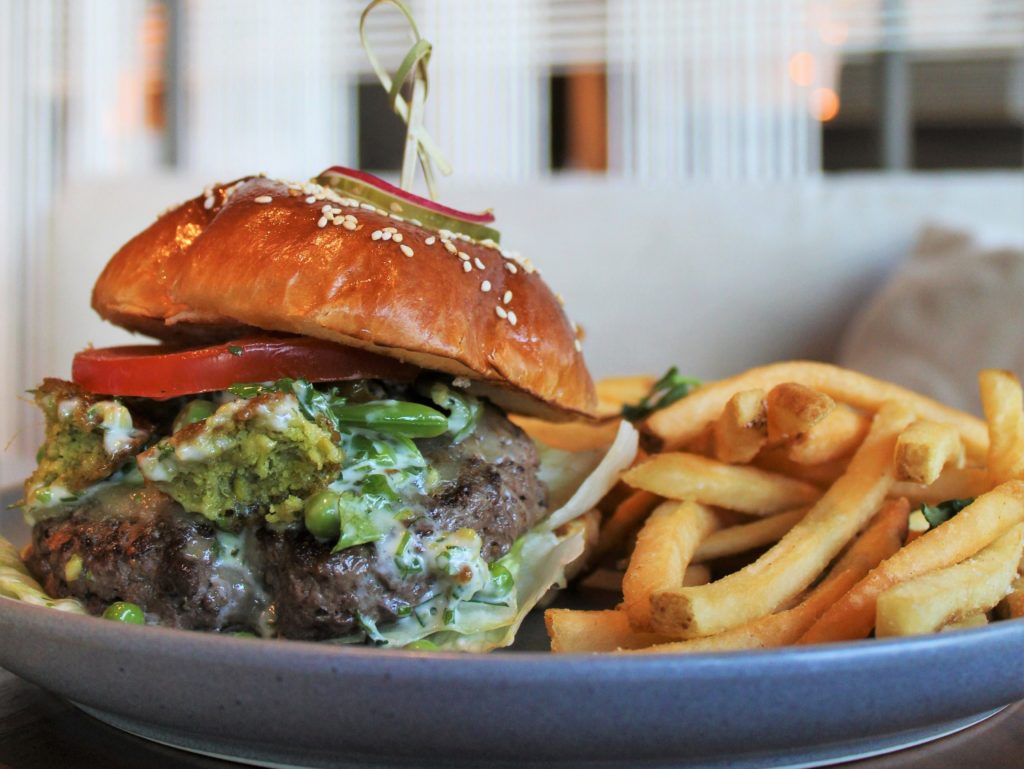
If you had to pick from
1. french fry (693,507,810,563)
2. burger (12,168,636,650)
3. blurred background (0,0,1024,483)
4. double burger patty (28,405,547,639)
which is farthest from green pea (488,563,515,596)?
blurred background (0,0,1024,483)

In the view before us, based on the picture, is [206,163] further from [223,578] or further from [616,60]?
[223,578]

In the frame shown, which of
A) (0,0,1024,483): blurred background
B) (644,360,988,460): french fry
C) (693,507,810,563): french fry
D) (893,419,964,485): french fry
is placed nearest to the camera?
(893,419,964,485): french fry

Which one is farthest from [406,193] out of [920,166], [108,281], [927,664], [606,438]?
[920,166]

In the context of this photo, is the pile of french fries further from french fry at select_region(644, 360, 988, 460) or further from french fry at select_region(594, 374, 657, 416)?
french fry at select_region(594, 374, 657, 416)

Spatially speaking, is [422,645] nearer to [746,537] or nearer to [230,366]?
[230,366]

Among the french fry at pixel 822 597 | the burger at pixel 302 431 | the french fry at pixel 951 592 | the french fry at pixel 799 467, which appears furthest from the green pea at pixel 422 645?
the french fry at pixel 799 467
